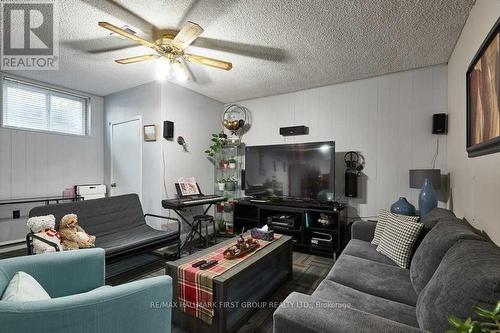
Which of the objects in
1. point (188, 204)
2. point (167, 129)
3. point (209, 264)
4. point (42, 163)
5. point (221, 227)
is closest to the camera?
point (209, 264)

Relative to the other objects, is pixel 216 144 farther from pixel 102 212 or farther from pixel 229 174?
pixel 102 212

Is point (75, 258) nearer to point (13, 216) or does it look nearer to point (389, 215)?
point (389, 215)

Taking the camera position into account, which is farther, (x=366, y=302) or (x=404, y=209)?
(x=404, y=209)

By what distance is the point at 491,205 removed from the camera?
1.39 meters

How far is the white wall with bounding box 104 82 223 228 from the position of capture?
3504 mm

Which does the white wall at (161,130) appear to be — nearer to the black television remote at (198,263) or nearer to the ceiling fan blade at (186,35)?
the ceiling fan blade at (186,35)

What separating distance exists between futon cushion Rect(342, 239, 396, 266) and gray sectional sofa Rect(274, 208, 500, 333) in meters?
0.06

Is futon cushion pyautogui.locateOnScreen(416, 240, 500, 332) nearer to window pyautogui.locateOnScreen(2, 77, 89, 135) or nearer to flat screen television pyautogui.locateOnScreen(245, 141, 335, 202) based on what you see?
flat screen television pyautogui.locateOnScreen(245, 141, 335, 202)

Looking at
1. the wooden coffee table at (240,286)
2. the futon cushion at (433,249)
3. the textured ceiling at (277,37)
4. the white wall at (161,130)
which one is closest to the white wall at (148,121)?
the white wall at (161,130)

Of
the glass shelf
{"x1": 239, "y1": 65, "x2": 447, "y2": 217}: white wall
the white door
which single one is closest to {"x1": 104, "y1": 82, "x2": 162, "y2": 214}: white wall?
the white door

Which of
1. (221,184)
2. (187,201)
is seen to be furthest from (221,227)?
(187,201)

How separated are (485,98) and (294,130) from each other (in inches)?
95.2

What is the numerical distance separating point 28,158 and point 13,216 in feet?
2.86

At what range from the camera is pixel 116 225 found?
2.76 m
